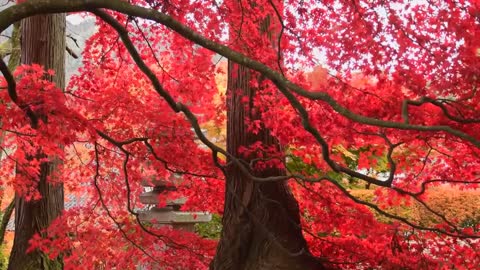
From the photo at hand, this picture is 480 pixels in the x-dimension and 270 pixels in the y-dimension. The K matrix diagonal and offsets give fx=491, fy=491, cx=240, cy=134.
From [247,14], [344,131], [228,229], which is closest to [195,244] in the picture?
[228,229]

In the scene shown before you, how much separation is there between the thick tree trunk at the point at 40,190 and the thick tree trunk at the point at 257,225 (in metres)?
2.26

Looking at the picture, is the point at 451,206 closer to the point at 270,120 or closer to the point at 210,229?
the point at 210,229

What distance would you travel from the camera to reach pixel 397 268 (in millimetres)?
4914

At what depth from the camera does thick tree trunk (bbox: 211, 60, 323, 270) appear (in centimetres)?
501

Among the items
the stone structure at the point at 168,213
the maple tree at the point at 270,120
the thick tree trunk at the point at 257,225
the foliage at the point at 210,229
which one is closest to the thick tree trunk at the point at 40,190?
the maple tree at the point at 270,120

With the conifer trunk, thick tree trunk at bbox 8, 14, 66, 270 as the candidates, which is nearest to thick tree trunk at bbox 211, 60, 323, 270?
the conifer trunk

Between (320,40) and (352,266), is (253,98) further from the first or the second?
(352,266)

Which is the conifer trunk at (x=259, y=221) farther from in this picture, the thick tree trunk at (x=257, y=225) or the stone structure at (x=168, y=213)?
the stone structure at (x=168, y=213)

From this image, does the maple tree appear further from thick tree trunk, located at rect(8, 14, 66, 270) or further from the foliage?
the foliage

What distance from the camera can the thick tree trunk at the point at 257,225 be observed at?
5012mm

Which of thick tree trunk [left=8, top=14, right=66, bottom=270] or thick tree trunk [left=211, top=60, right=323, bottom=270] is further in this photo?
thick tree trunk [left=8, top=14, right=66, bottom=270]

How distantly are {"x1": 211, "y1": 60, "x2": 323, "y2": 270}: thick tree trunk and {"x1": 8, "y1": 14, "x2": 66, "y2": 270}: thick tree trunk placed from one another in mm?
2255

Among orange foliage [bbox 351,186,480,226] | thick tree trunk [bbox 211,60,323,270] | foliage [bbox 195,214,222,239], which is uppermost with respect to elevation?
orange foliage [bbox 351,186,480,226]

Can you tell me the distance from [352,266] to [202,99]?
8.34ft
